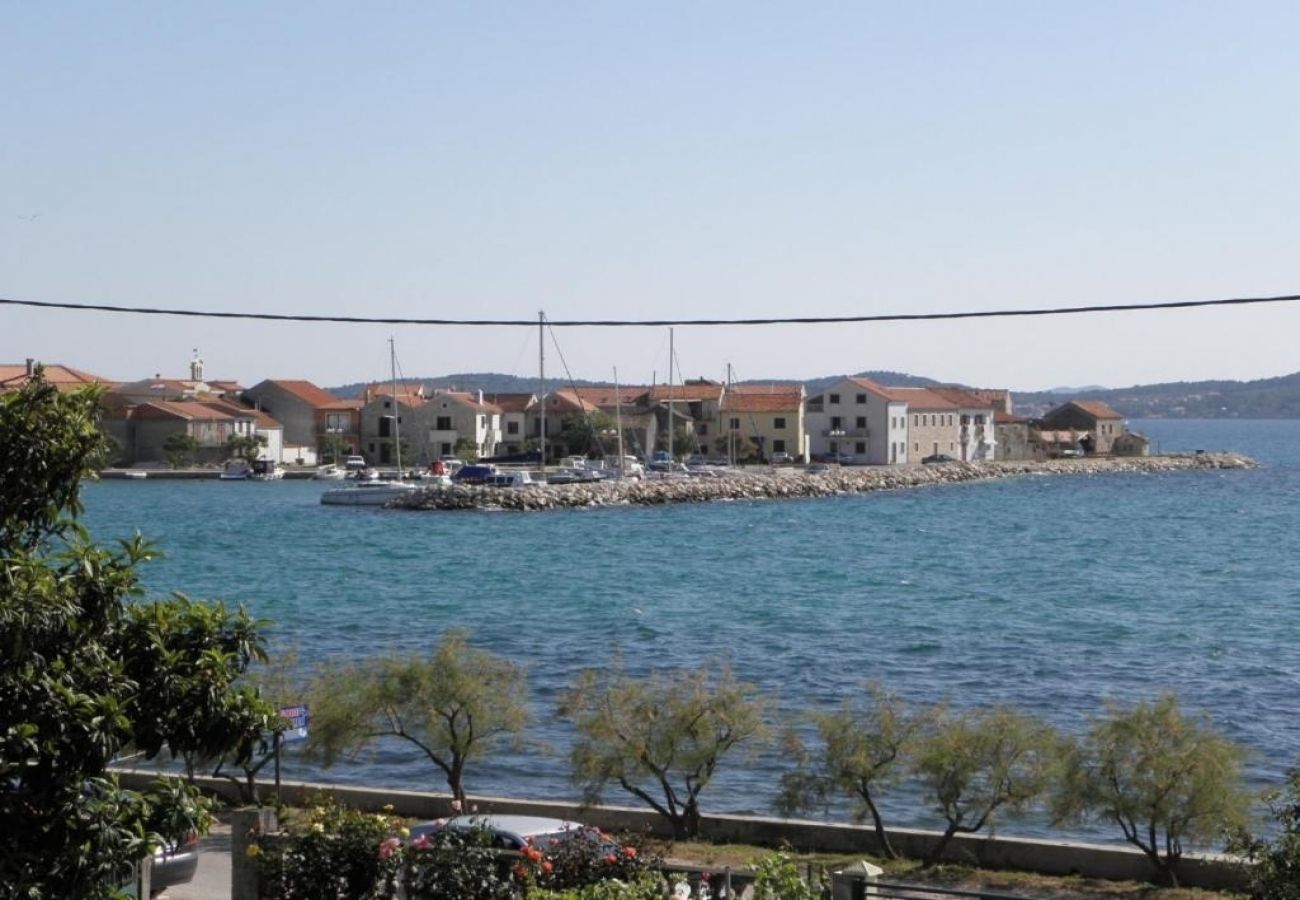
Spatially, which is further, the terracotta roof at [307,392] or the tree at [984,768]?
the terracotta roof at [307,392]

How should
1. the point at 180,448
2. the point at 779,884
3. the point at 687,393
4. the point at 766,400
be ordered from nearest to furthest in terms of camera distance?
the point at 779,884
the point at 180,448
the point at 766,400
the point at 687,393

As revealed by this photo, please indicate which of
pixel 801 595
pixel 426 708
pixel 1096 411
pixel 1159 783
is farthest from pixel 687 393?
pixel 1159 783

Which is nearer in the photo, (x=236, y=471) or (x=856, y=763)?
(x=856, y=763)

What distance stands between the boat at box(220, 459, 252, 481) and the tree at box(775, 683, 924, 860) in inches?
4228

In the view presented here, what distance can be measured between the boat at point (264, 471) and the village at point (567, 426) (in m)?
2.81

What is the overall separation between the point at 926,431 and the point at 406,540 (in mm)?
65337

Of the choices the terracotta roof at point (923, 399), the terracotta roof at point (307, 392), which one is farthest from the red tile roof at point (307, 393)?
the terracotta roof at point (923, 399)

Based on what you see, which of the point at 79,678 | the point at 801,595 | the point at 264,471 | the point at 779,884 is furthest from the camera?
the point at 264,471

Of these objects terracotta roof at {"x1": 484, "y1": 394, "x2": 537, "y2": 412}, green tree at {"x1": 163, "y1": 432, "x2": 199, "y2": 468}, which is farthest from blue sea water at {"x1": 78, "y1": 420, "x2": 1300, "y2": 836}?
terracotta roof at {"x1": 484, "y1": 394, "x2": 537, "y2": 412}

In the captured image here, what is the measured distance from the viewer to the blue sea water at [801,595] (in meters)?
34.5

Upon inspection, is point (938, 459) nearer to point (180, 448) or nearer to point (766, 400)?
point (766, 400)

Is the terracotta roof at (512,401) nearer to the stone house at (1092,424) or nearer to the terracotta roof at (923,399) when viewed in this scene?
the terracotta roof at (923,399)

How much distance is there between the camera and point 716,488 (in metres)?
106

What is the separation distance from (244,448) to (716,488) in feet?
140
